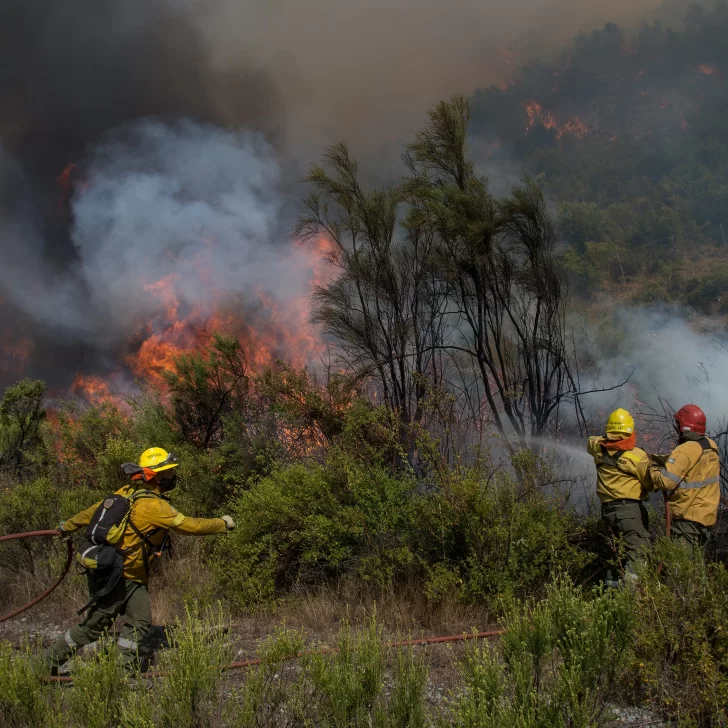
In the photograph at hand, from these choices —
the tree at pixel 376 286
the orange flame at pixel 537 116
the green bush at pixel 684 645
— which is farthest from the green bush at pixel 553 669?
the orange flame at pixel 537 116

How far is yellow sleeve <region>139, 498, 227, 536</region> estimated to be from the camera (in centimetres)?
429

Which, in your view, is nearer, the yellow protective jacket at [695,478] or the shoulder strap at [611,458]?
the yellow protective jacket at [695,478]

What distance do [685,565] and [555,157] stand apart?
60573 millimetres

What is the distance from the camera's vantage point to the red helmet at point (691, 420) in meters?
4.60

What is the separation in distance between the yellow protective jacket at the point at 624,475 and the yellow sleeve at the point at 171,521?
3156 millimetres

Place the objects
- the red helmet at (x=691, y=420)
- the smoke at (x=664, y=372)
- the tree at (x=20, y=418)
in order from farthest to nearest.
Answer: the smoke at (x=664, y=372)
the tree at (x=20, y=418)
the red helmet at (x=691, y=420)

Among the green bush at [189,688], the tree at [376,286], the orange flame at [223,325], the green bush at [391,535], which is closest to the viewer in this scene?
the green bush at [189,688]

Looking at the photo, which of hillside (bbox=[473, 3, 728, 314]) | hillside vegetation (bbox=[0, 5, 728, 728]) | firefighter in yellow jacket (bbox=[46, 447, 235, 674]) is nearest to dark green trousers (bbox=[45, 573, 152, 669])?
firefighter in yellow jacket (bbox=[46, 447, 235, 674])

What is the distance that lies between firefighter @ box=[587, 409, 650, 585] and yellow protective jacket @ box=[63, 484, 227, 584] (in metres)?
3.15

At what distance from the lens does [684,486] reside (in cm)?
452

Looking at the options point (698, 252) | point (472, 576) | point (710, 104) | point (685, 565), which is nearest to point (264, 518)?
point (472, 576)

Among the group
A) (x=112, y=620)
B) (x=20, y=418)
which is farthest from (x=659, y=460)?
(x=20, y=418)

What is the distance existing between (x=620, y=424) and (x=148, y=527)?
12.5 feet

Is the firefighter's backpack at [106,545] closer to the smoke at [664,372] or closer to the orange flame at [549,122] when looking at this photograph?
the smoke at [664,372]
